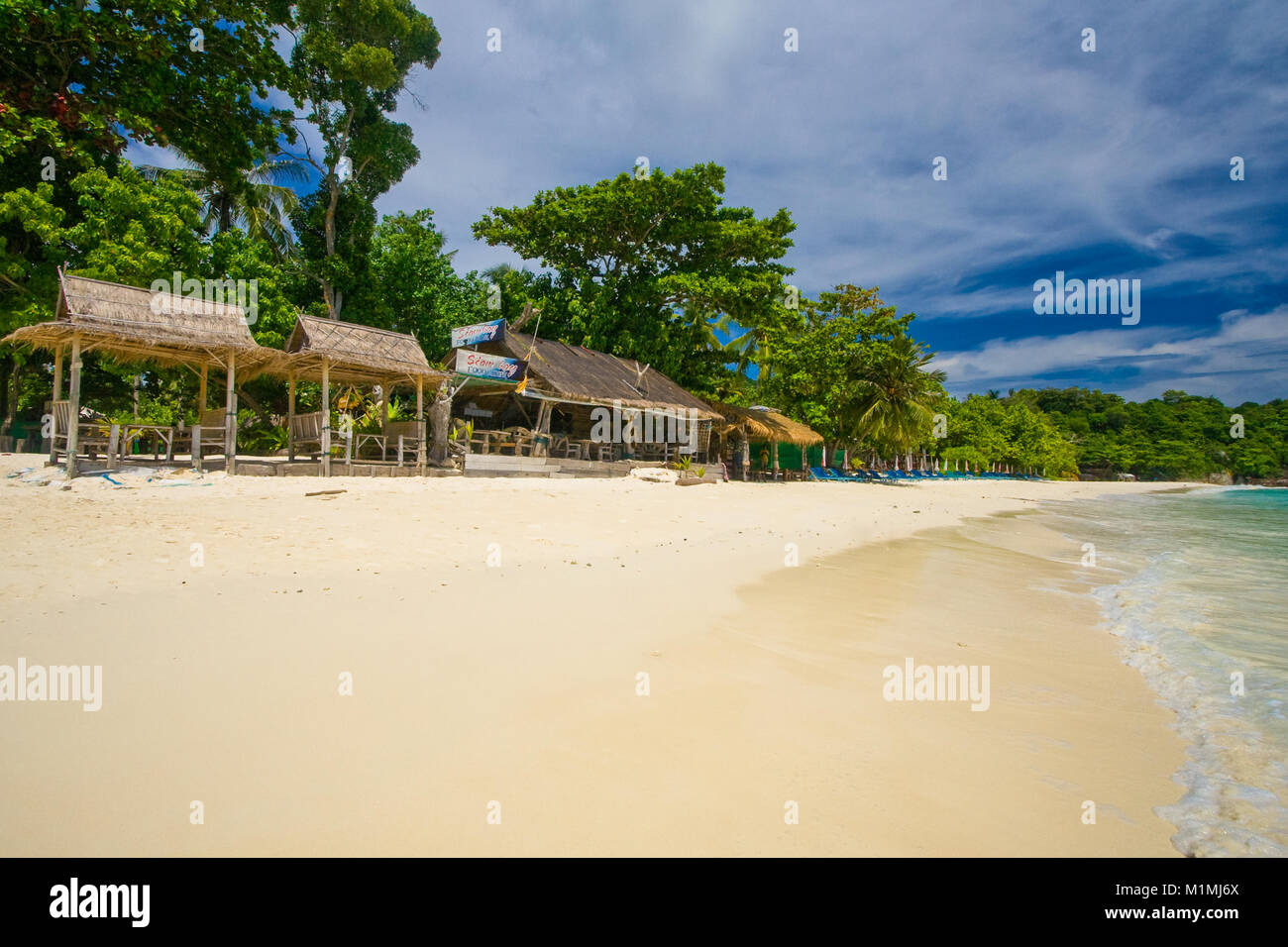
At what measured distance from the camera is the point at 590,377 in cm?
2070

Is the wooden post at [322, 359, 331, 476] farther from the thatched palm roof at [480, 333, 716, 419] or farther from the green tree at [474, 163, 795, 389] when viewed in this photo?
the green tree at [474, 163, 795, 389]

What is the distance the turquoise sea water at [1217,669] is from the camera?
8.09 ft

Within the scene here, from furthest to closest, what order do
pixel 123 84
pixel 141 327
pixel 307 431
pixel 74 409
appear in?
1. pixel 307 431
2. pixel 141 327
3. pixel 74 409
4. pixel 123 84

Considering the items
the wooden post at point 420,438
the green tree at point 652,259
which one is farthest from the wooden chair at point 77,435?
the green tree at point 652,259

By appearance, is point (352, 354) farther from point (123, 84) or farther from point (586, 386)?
point (123, 84)

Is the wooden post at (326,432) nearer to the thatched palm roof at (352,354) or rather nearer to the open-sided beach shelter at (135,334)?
the thatched palm roof at (352,354)

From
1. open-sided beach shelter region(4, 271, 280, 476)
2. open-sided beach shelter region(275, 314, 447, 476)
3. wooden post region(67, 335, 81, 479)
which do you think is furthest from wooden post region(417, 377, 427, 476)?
wooden post region(67, 335, 81, 479)

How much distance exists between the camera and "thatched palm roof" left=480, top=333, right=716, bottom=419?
717 inches

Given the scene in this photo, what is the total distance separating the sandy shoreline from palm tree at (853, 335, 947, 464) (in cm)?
2466

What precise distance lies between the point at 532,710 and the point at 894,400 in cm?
3081

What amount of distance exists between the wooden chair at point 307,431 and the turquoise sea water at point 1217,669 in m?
15.6

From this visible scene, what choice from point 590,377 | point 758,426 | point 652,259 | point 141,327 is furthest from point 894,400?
point 141,327
